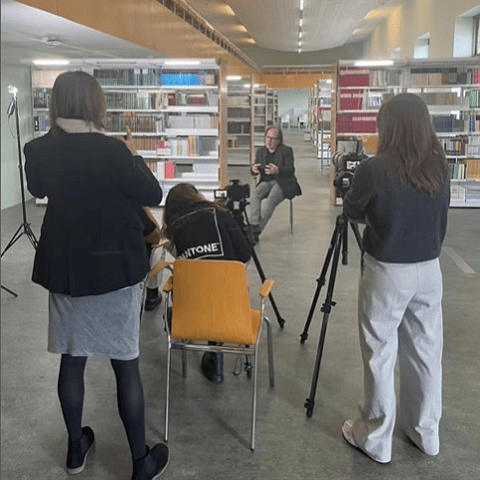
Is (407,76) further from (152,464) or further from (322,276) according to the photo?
(152,464)

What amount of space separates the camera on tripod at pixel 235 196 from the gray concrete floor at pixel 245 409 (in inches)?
34.2

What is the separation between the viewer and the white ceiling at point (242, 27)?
20.6 feet

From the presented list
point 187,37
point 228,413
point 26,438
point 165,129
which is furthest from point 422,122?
point 187,37

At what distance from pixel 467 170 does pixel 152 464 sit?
7.89 metres

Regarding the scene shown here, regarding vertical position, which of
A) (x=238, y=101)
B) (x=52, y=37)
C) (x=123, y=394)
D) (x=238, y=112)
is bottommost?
(x=123, y=394)

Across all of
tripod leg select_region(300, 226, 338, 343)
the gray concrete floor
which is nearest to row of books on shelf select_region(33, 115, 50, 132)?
the gray concrete floor

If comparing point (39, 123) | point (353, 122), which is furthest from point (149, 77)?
point (353, 122)

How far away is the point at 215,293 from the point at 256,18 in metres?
13.7

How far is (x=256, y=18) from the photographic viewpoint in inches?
595

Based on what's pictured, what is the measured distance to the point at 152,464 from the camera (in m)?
2.35

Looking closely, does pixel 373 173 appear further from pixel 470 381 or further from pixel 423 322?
pixel 470 381

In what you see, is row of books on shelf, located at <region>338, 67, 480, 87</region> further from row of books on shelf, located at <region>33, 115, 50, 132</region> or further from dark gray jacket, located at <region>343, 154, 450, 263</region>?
dark gray jacket, located at <region>343, 154, 450, 263</region>

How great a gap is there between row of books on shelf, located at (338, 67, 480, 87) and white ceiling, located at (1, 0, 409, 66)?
2563mm

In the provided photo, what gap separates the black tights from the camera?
2.21 m
